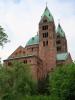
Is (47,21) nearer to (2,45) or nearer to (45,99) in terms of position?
(45,99)

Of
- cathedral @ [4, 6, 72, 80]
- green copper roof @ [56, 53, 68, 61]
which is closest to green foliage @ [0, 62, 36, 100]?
cathedral @ [4, 6, 72, 80]

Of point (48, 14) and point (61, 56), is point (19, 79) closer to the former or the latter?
point (61, 56)

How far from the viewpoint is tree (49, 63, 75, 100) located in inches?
2499

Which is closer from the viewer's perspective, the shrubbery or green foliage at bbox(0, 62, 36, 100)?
the shrubbery

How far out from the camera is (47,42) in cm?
11656

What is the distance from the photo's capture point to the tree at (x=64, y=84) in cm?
6347

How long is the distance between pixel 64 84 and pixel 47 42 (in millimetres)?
52387

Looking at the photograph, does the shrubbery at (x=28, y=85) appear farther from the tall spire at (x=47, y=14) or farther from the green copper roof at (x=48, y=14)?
the green copper roof at (x=48, y=14)

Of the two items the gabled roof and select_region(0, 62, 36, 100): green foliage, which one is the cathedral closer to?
the gabled roof

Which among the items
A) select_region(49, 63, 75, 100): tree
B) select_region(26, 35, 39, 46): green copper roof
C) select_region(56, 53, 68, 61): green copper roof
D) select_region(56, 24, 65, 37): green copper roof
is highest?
select_region(56, 24, 65, 37): green copper roof

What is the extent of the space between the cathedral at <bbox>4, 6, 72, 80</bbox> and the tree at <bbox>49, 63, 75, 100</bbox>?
3823 centimetres

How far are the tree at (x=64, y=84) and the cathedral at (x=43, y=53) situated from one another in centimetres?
3823

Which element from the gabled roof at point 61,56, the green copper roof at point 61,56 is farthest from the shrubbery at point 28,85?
the green copper roof at point 61,56

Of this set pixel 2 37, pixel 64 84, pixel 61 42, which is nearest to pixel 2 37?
pixel 2 37
